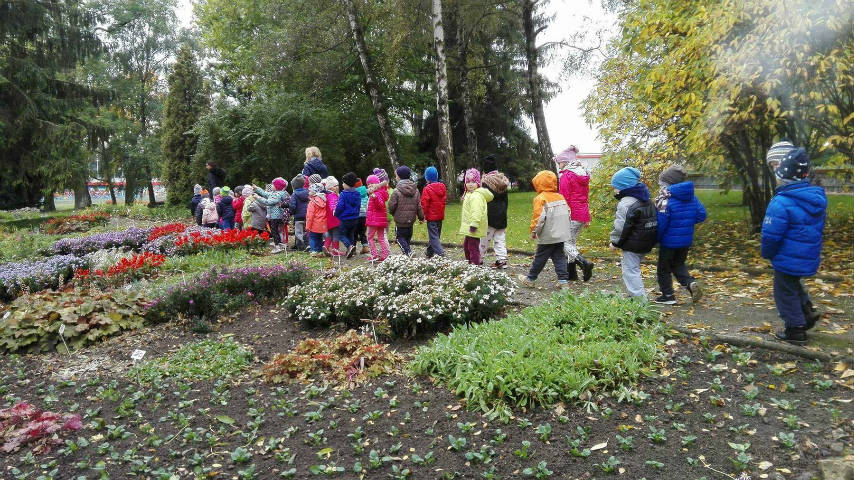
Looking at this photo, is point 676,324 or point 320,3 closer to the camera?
point 676,324

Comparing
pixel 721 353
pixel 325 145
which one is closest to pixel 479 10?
pixel 325 145

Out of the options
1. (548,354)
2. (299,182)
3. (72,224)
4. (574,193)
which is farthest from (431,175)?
(72,224)

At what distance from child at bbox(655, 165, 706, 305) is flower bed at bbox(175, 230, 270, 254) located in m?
7.95

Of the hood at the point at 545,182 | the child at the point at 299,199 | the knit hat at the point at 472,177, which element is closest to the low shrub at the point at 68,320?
the child at the point at 299,199

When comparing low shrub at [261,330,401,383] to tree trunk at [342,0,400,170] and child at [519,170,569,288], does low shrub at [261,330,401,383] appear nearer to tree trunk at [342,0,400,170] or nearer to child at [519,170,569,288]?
child at [519,170,569,288]

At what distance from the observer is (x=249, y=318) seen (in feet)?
22.7

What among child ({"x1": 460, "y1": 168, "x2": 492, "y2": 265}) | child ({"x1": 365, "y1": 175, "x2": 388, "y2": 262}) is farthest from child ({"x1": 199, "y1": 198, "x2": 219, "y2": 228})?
child ({"x1": 460, "y1": 168, "x2": 492, "y2": 265})

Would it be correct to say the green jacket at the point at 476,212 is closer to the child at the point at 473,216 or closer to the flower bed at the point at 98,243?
the child at the point at 473,216

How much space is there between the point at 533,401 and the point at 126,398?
3415 millimetres

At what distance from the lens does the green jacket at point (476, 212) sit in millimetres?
7758

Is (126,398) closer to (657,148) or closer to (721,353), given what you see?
(721,353)

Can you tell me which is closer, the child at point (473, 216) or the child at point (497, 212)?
the child at point (473, 216)

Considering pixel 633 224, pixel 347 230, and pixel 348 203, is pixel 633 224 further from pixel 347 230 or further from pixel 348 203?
pixel 347 230

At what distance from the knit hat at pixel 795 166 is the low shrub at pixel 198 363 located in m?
5.19
